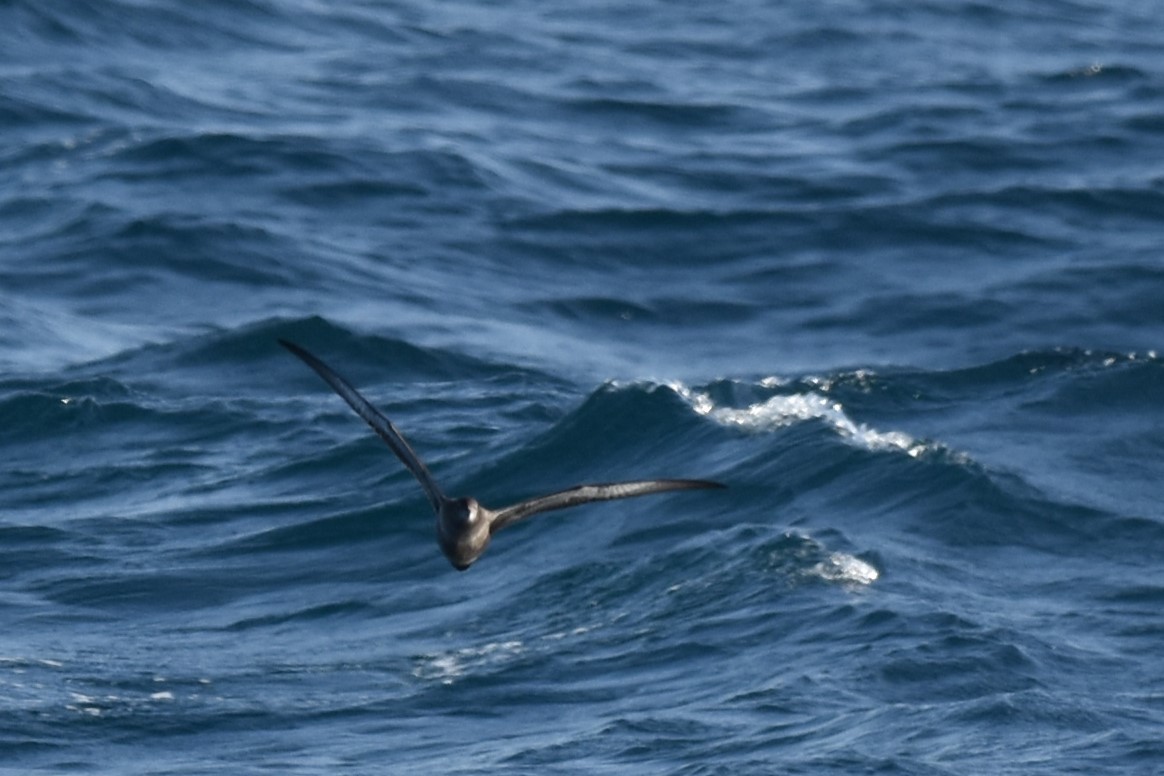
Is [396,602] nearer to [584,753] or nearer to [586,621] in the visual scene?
[586,621]

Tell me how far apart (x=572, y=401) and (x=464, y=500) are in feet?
37.8

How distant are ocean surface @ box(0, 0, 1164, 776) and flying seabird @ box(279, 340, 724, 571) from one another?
14.6 ft

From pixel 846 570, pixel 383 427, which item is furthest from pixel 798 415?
pixel 383 427

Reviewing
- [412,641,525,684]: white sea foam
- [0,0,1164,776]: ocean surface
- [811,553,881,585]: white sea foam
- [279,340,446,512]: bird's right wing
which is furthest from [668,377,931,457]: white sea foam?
[279,340,446,512]: bird's right wing

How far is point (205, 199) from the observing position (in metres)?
27.7

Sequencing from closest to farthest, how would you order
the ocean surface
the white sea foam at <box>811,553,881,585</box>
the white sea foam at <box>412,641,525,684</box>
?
the ocean surface → the white sea foam at <box>412,641,525,684</box> → the white sea foam at <box>811,553,881,585</box>

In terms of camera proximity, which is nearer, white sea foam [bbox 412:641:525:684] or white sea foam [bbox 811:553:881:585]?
white sea foam [bbox 412:641:525:684]

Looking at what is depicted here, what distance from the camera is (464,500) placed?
36.8 ft

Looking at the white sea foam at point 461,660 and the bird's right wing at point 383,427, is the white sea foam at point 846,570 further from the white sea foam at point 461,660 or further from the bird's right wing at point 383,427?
the bird's right wing at point 383,427

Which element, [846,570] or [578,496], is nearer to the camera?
[578,496]

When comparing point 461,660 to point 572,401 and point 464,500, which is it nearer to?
point 572,401

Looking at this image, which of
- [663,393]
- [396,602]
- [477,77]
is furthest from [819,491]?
[477,77]

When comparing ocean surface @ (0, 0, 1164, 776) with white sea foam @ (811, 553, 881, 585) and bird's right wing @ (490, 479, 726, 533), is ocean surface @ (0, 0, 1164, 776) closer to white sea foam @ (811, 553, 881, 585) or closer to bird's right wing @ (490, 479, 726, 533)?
white sea foam @ (811, 553, 881, 585)

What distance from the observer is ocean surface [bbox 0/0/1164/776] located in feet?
54.2
